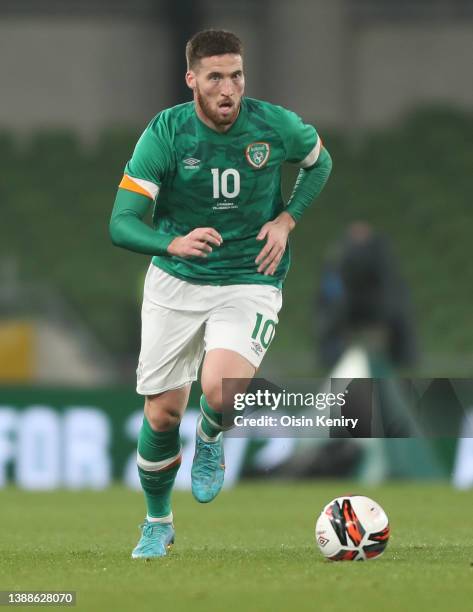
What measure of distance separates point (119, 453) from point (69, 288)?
8.38 metres

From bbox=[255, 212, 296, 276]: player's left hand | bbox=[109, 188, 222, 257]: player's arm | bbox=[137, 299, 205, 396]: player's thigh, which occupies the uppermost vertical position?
bbox=[109, 188, 222, 257]: player's arm

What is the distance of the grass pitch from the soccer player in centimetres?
54

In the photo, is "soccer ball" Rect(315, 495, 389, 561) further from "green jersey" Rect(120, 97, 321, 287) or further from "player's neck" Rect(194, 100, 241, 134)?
"player's neck" Rect(194, 100, 241, 134)

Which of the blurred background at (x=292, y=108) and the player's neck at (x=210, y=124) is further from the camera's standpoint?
the blurred background at (x=292, y=108)

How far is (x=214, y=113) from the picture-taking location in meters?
6.37

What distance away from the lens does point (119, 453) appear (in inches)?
507

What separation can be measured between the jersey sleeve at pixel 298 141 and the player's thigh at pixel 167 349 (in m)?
0.85

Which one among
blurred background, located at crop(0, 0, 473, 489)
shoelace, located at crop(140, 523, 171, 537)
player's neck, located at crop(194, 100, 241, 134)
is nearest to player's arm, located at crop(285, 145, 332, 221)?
player's neck, located at crop(194, 100, 241, 134)

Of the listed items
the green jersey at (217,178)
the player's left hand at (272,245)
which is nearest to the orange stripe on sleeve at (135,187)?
the green jersey at (217,178)

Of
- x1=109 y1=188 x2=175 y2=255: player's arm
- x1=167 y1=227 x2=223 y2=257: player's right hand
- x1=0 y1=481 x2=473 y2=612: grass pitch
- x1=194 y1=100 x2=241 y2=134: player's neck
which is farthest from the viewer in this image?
x1=194 y1=100 x2=241 y2=134: player's neck

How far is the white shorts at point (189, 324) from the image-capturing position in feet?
21.5

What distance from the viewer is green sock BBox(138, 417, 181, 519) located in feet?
22.0

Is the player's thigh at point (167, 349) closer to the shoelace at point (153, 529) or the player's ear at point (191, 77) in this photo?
the shoelace at point (153, 529)

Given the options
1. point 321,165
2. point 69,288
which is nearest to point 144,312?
point 321,165
